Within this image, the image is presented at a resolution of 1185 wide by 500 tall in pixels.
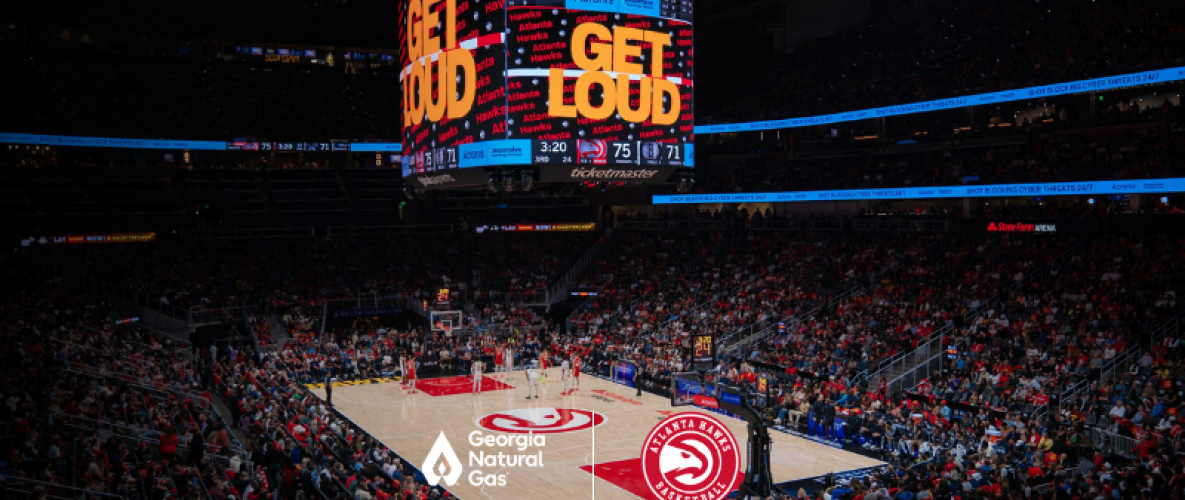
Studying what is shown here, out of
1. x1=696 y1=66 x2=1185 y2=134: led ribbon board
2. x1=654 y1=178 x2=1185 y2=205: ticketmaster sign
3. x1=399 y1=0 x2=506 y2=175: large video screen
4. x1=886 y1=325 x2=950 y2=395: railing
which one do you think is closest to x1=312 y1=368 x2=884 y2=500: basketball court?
x1=886 y1=325 x2=950 y2=395: railing

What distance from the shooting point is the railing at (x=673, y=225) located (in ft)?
141

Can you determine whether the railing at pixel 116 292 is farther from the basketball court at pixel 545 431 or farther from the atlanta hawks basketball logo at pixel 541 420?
the atlanta hawks basketball logo at pixel 541 420

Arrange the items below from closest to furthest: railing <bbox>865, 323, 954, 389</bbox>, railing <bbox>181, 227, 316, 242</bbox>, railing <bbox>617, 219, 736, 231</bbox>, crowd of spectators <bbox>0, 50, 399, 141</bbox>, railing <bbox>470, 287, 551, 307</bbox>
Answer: railing <bbox>865, 323, 954, 389</bbox>, crowd of spectators <bbox>0, 50, 399, 141</bbox>, railing <bbox>181, 227, 316, 242</bbox>, railing <bbox>470, 287, 551, 307</bbox>, railing <bbox>617, 219, 736, 231</bbox>

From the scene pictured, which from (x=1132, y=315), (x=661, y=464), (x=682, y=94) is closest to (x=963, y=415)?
(x=1132, y=315)

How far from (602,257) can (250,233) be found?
16.6 metres

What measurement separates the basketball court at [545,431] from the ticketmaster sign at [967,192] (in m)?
11.8

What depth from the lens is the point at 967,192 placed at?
32000 millimetres

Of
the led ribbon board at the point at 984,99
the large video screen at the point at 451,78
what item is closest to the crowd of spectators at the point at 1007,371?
the led ribbon board at the point at 984,99

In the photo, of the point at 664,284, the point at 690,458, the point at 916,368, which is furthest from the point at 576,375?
the point at 690,458

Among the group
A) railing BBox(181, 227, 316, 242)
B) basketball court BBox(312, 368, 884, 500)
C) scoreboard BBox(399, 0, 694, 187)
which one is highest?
scoreboard BBox(399, 0, 694, 187)

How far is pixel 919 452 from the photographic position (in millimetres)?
20453

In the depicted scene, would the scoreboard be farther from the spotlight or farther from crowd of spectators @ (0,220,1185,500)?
crowd of spectators @ (0,220,1185,500)

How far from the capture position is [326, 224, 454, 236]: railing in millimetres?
Result: 45656

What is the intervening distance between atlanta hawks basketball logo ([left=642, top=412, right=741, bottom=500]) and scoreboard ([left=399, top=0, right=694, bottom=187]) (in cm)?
1110
